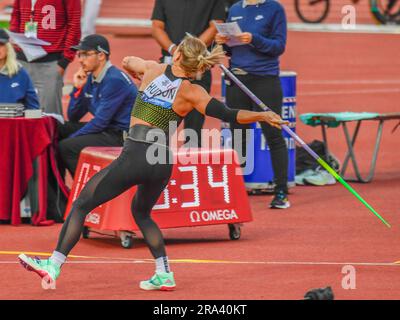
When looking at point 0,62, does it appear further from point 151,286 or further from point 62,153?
point 151,286

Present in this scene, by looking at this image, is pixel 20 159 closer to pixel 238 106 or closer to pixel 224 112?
pixel 238 106

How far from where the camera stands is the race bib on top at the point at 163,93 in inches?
378

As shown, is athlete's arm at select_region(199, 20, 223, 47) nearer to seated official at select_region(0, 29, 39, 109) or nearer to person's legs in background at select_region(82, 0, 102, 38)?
seated official at select_region(0, 29, 39, 109)

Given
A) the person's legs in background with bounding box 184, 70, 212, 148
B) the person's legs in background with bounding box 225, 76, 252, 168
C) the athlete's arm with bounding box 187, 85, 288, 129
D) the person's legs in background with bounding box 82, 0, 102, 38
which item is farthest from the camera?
the person's legs in background with bounding box 82, 0, 102, 38

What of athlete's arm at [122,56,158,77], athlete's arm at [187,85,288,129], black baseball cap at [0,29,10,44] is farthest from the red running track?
black baseball cap at [0,29,10,44]

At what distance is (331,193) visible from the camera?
14508mm

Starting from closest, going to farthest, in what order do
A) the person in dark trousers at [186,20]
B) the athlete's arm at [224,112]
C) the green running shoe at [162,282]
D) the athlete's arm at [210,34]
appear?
the athlete's arm at [224,112] → the green running shoe at [162,282] → the athlete's arm at [210,34] → the person in dark trousers at [186,20]

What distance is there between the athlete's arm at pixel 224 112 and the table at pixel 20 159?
317 centimetres

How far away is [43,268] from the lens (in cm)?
951

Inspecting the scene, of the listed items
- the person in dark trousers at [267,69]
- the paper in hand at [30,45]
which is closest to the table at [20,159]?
the paper in hand at [30,45]

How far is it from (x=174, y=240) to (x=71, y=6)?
346 centimetres

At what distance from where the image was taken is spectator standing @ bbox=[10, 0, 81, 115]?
14.0 m

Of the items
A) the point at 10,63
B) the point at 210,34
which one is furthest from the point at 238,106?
the point at 10,63

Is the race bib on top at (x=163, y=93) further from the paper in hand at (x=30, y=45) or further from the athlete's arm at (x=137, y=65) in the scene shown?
the paper in hand at (x=30, y=45)
